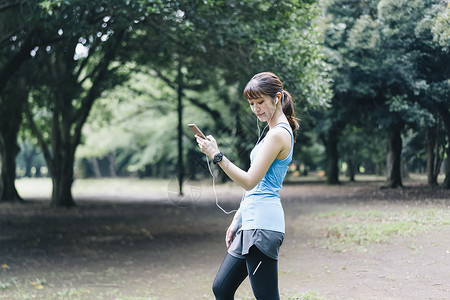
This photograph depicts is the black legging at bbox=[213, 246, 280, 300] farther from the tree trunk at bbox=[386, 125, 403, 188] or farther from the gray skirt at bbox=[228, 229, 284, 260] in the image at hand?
the tree trunk at bbox=[386, 125, 403, 188]

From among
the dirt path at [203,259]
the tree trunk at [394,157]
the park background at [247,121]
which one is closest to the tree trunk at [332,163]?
the park background at [247,121]

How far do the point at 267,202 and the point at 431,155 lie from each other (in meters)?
8.60

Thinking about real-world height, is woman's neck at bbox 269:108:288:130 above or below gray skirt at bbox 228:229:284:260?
above

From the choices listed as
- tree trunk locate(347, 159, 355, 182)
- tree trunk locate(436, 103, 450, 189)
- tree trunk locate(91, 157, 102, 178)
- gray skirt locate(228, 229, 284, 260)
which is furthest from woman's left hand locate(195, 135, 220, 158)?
tree trunk locate(91, 157, 102, 178)

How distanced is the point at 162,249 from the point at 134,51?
31.3 ft

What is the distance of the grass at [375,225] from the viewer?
7.38 m

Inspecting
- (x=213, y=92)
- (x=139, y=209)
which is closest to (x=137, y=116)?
(x=213, y=92)

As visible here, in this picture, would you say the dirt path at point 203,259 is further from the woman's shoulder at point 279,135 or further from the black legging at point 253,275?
the woman's shoulder at point 279,135

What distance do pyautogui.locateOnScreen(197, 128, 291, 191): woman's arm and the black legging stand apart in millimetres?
491

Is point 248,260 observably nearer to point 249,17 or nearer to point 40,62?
point 249,17

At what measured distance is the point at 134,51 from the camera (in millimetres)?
18109

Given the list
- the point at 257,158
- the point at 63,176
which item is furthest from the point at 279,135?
the point at 63,176

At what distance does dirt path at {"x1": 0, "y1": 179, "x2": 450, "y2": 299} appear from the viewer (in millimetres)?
6711

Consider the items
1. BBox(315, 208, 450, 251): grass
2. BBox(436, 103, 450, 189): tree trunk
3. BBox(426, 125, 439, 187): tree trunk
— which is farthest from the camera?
BBox(426, 125, 439, 187): tree trunk
